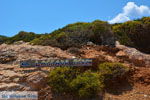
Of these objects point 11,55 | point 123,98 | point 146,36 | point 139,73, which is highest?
point 146,36

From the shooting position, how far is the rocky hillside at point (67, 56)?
8414 mm

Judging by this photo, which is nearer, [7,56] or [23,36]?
[7,56]

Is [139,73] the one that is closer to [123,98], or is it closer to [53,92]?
[123,98]

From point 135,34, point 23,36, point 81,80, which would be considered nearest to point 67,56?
point 81,80

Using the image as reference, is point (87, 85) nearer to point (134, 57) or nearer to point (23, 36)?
point (134, 57)

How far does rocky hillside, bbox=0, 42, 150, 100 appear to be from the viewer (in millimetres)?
8414

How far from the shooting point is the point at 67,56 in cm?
1004

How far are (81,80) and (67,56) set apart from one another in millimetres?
1958

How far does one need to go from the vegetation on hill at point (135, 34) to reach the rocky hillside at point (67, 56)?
2244 mm

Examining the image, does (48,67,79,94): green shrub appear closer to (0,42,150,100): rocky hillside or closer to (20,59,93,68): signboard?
(0,42,150,100): rocky hillside

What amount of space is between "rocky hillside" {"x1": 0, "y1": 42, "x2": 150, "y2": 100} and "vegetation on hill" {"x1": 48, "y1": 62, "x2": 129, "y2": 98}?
0.27m

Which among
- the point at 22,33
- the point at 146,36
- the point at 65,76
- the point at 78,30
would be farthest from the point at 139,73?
the point at 22,33

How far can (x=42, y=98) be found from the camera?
27.2 feet

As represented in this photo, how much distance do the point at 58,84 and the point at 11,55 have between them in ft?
9.17
